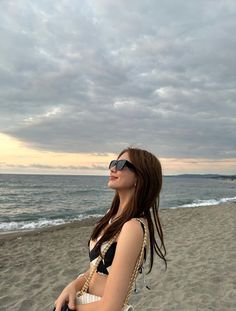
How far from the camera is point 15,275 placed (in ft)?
26.8

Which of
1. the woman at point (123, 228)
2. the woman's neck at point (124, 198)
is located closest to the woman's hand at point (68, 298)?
the woman at point (123, 228)

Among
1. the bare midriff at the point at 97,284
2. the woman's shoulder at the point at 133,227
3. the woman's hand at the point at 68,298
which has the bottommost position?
the woman's hand at the point at 68,298

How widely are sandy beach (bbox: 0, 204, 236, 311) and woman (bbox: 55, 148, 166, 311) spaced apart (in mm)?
4284

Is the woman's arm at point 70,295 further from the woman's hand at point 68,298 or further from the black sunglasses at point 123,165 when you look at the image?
the black sunglasses at point 123,165

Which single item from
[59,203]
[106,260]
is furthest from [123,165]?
[59,203]

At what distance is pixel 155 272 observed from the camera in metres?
7.93

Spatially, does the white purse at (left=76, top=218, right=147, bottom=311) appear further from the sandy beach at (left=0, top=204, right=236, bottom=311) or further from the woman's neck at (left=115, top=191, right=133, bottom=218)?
the sandy beach at (left=0, top=204, right=236, bottom=311)

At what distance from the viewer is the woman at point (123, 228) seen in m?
1.74

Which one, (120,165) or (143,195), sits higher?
A: (120,165)

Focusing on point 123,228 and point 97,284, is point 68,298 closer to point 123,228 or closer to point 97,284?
point 97,284

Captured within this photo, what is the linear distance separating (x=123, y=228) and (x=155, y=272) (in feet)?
21.4

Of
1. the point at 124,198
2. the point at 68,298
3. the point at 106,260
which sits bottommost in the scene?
the point at 68,298

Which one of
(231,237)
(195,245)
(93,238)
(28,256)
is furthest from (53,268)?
(93,238)

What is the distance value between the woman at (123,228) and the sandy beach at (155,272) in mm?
4284
